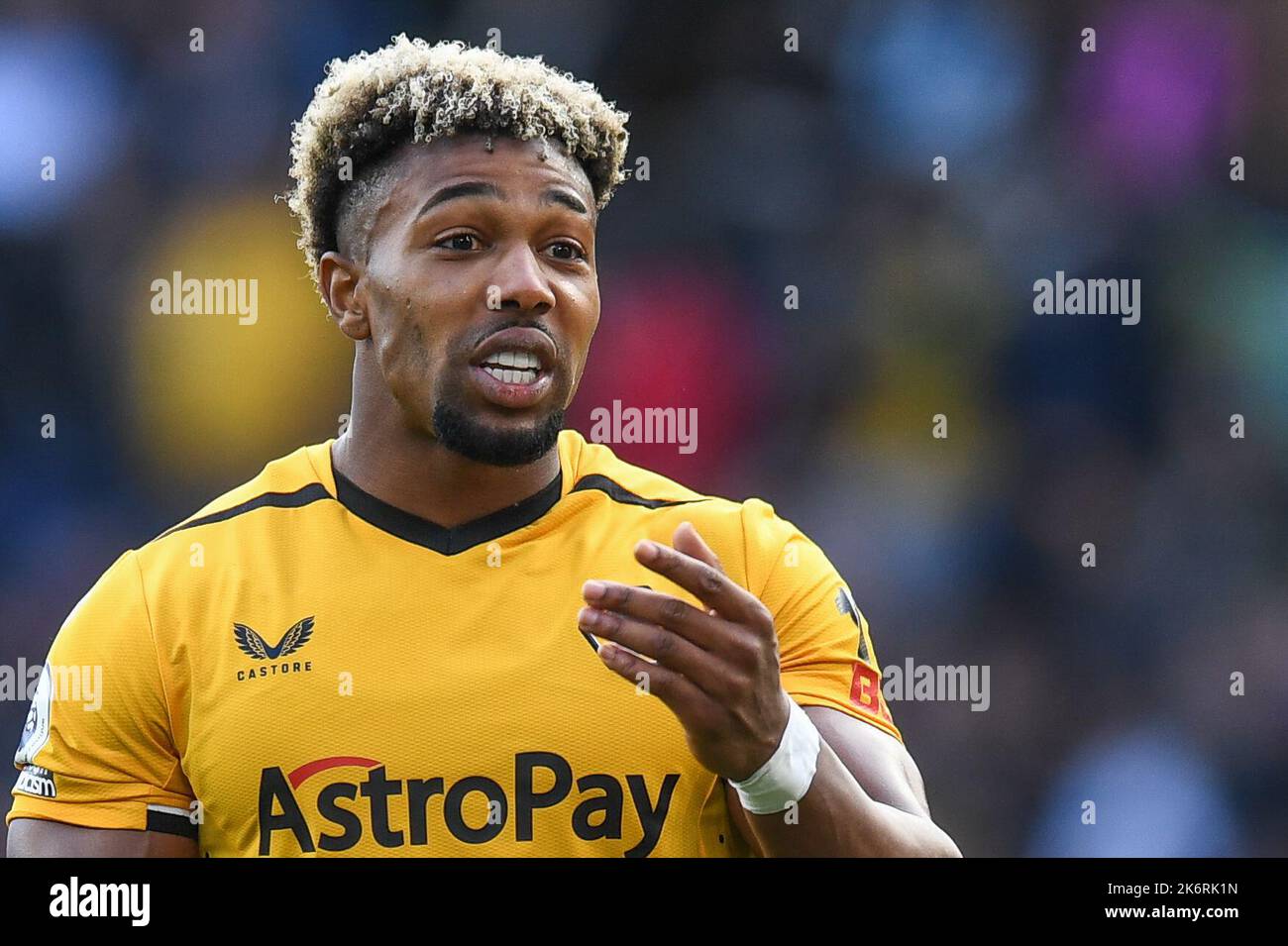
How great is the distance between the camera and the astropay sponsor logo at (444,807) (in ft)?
9.54

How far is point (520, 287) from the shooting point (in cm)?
308

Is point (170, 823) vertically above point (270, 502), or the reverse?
point (270, 502)

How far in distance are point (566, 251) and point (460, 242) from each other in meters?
0.23

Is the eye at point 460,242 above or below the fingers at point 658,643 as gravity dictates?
above

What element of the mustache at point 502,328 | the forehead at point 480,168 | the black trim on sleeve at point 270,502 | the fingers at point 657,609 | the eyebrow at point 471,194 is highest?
the forehead at point 480,168

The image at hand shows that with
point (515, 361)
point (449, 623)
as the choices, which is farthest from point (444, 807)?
point (515, 361)

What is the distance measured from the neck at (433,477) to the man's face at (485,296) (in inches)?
2.1

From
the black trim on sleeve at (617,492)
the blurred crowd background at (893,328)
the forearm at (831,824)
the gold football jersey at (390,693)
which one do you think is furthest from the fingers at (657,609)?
the blurred crowd background at (893,328)

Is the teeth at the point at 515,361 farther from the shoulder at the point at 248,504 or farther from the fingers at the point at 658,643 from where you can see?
the fingers at the point at 658,643

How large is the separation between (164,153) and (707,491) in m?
2.54

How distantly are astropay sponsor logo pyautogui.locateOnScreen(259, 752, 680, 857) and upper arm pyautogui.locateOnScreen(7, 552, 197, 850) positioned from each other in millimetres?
235

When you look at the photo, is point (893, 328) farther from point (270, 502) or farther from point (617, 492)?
point (270, 502)

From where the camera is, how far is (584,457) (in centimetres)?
341

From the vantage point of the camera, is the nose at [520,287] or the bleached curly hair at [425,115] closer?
the nose at [520,287]
